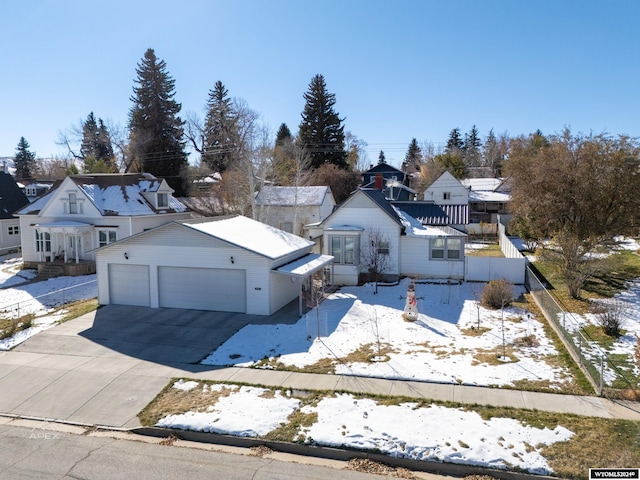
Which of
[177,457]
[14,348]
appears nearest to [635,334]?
[177,457]

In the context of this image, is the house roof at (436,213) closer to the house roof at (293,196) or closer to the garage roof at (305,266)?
the garage roof at (305,266)

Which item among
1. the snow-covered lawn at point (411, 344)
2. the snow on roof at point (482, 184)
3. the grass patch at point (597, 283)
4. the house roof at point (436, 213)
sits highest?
the snow on roof at point (482, 184)

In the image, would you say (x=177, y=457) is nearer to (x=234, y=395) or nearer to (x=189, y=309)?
(x=234, y=395)

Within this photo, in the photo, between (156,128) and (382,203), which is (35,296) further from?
(156,128)

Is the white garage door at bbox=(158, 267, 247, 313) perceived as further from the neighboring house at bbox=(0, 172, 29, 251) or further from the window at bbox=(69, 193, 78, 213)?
the neighboring house at bbox=(0, 172, 29, 251)

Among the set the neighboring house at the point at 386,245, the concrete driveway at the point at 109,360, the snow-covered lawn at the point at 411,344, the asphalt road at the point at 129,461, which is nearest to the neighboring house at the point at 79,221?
the concrete driveway at the point at 109,360

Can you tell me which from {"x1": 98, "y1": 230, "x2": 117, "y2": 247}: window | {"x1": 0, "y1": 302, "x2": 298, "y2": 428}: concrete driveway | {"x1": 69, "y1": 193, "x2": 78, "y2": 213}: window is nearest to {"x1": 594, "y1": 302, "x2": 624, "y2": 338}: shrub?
{"x1": 0, "y1": 302, "x2": 298, "y2": 428}: concrete driveway
